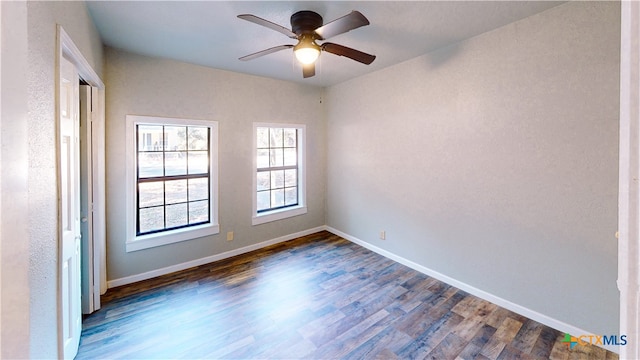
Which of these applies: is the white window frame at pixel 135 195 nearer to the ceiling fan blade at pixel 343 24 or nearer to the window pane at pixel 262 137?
the window pane at pixel 262 137

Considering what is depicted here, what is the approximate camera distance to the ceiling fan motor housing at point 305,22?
2020 mm

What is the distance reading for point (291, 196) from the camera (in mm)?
4469

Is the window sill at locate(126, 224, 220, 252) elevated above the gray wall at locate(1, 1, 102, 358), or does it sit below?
below

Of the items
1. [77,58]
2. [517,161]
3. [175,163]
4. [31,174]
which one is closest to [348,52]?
[517,161]

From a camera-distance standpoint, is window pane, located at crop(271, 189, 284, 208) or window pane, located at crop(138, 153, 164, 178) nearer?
window pane, located at crop(138, 153, 164, 178)

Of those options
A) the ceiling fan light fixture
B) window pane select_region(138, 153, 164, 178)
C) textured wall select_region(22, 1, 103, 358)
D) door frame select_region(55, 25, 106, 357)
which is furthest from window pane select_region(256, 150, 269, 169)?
textured wall select_region(22, 1, 103, 358)

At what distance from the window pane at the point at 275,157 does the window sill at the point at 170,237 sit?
4.31 feet

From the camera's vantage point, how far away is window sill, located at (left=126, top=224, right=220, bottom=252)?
293 centimetres

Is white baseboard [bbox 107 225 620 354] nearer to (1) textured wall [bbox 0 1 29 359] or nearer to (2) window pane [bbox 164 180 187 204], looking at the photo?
(2) window pane [bbox 164 180 187 204]

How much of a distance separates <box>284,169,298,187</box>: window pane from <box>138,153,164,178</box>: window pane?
71.4 inches

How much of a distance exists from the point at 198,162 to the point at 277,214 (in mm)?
1383

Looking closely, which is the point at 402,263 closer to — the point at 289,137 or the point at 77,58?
the point at 289,137

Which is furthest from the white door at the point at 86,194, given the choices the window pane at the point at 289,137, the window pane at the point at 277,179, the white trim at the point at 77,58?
the window pane at the point at 289,137

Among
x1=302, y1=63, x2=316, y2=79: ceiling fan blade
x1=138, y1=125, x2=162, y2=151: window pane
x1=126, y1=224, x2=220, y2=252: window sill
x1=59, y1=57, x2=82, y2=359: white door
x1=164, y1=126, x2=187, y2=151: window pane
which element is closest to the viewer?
x1=59, y1=57, x2=82, y2=359: white door
